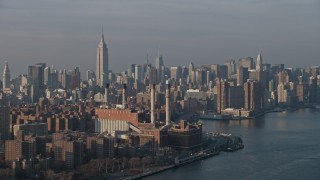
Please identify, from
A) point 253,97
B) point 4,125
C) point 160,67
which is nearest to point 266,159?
point 4,125

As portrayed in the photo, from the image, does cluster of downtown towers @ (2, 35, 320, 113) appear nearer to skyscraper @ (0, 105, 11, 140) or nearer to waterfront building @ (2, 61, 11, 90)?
waterfront building @ (2, 61, 11, 90)

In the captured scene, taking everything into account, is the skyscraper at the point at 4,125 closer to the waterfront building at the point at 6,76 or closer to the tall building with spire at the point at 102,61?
the waterfront building at the point at 6,76

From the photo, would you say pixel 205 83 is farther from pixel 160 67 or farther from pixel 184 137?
pixel 184 137

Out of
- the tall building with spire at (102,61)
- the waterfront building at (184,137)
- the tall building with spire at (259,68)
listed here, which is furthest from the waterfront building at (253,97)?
the tall building with spire at (102,61)

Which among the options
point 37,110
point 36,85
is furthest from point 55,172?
point 36,85

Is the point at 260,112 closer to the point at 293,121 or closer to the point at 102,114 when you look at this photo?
the point at 293,121

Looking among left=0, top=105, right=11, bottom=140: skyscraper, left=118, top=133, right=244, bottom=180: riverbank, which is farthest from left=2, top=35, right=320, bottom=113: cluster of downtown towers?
left=0, top=105, right=11, bottom=140: skyscraper
